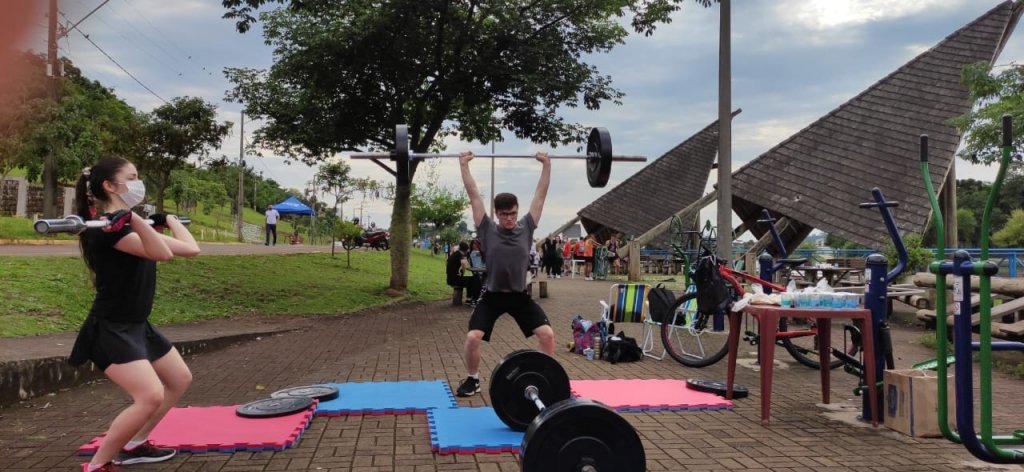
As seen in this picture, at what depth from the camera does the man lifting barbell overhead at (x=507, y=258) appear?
5625 millimetres

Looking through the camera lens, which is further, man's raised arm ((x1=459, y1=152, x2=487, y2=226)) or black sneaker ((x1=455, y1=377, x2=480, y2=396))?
black sneaker ((x1=455, y1=377, x2=480, y2=396))

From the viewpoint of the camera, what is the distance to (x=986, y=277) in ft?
10.4

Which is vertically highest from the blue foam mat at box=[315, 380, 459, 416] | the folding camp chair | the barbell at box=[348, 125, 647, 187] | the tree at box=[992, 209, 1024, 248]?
the tree at box=[992, 209, 1024, 248]

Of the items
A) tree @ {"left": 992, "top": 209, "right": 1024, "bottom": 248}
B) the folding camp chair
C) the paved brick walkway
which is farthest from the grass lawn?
tree @ {"left": 992, "top": 209, "right": 1024, "bottom": 248}

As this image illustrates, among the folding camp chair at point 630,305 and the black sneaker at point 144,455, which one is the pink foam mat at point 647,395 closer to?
the folding camp chair at point 630,305

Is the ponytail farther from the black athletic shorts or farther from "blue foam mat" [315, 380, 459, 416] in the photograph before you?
the black athletic shorts

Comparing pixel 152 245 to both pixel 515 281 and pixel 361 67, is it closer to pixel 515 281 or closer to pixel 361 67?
pixel 515 281

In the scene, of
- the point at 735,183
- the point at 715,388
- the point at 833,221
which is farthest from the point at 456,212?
the point at 715,388

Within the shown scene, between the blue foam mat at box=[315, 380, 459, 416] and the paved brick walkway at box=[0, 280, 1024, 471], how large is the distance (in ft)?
0.51

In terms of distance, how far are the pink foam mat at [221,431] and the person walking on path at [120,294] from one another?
2.21 ft

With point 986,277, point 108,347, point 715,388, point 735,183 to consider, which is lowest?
point 715,388

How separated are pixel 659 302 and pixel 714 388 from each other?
208 centimetres

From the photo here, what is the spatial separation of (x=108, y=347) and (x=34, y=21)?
3588 mm

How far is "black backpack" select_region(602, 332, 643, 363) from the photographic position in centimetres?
823
